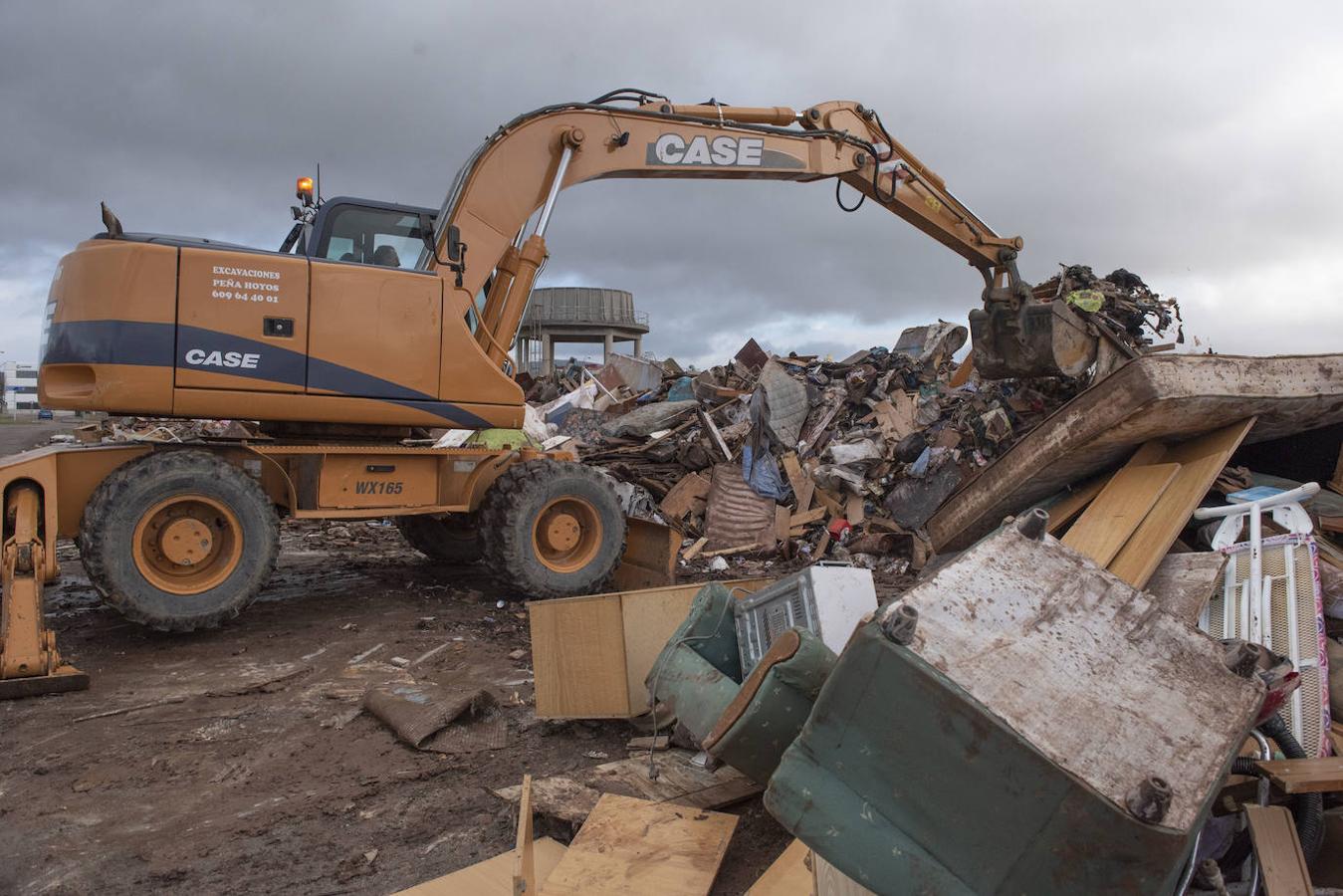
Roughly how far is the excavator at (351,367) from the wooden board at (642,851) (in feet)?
11.4

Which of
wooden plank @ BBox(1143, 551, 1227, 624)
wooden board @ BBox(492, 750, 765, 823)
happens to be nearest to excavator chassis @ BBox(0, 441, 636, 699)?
wooden board @ BBox(492, 750, 765, 823)

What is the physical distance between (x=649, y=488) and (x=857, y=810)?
812 centimetres

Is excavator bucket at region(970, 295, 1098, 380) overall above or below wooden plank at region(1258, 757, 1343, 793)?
above

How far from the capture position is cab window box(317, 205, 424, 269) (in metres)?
6.55

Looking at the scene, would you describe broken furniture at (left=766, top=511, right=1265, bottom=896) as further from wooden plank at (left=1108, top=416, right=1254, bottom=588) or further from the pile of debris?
the pile of debris

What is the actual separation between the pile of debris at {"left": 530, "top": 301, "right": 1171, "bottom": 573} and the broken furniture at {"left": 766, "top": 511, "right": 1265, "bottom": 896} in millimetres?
6287

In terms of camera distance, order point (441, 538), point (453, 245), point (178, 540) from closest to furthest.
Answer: point (178, 540)
point (453, 245)
point (441, 538)

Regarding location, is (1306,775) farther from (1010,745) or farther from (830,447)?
(830,447)

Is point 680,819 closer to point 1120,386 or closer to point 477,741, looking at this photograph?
point 477,741

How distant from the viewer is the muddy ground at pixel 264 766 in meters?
3.24

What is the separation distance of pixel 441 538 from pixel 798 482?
380 centimetres

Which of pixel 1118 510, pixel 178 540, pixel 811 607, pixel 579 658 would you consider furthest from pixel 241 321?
pixel 1118 510

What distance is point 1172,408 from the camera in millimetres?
4613

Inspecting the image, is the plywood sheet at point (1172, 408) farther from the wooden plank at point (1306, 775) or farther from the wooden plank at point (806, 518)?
the wooden plank at point (806, 518)
